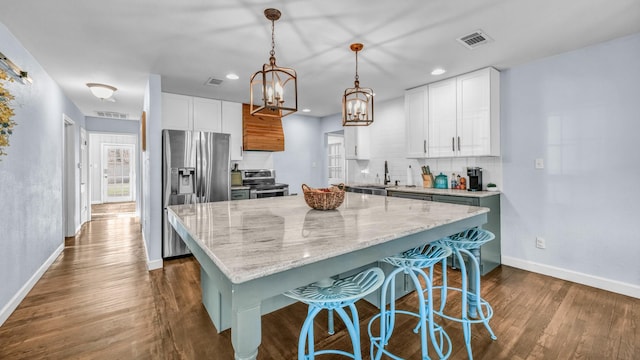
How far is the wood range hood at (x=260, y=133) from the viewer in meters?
4.94

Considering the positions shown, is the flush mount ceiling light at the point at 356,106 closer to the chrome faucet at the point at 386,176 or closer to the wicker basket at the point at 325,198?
the wicker basket at the point at 325,198

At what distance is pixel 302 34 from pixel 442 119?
225cm

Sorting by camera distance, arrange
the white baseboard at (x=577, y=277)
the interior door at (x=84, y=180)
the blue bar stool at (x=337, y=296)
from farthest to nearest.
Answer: the interior door at (x=84, y=180)
the white baseboard at (x=577, y=277)
the blue bar stool at (x=337, y=296)

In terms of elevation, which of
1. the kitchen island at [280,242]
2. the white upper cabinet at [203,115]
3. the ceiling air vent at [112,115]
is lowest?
the kitchen island at [280,242]

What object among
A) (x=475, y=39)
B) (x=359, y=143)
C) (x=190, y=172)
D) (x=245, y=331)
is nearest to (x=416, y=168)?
(x=359, y=143)

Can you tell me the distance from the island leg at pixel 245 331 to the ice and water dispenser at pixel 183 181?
3.16 metres

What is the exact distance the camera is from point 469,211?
6.57 ft

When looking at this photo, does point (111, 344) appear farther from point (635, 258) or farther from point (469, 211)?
point (635, 258)

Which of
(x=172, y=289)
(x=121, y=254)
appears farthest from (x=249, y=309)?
(x=121, y=254)

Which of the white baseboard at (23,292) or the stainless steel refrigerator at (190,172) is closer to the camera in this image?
the white baseboard at (23,292)

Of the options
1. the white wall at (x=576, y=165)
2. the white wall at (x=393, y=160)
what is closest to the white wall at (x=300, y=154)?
the white wall at (x=393, y=160)

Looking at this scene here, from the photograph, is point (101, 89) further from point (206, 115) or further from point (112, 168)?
point (112, 168)

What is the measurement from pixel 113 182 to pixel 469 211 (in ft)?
33.3

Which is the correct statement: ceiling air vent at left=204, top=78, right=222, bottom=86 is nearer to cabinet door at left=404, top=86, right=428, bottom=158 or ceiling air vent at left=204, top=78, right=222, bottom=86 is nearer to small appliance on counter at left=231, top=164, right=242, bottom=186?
small appliance on counter at left=231, top=164, right=242, bottom=186
